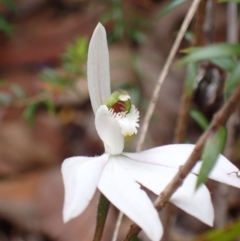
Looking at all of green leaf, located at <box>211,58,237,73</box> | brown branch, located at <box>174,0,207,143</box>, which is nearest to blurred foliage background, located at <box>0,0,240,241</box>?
brown branch, located at <box>174,0,207,143</box>

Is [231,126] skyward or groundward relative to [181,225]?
skyward

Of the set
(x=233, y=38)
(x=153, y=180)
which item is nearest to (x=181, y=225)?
(x=233, y=38)

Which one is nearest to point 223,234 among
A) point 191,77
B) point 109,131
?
point 109,131

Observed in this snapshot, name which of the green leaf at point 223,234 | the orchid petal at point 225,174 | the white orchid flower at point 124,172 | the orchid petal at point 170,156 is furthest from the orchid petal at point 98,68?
the green leaf at point 223,234

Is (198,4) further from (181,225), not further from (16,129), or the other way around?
(16,129)

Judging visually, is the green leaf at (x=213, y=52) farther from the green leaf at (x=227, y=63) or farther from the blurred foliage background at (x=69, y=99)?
the blurred foliage background at (x=69, y=99)

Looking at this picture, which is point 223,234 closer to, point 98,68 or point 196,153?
point 196,153
